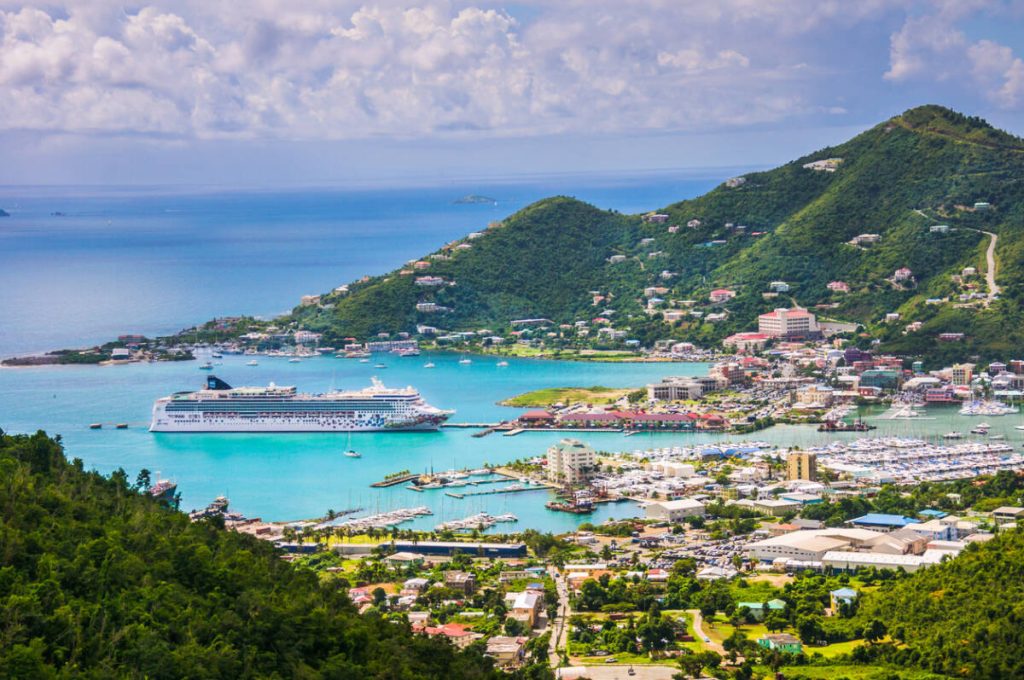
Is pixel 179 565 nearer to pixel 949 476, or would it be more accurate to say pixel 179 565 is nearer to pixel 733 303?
pixel 949 476

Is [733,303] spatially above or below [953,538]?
above

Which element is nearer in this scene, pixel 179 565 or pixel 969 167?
pixel 179 565

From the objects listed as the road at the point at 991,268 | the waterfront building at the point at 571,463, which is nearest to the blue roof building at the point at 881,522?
the waterfront building at the point at 571,463

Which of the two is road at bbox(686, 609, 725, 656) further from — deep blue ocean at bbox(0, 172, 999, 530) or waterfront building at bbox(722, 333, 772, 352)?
waterfront building at bbox(722, 333, 772, 352)

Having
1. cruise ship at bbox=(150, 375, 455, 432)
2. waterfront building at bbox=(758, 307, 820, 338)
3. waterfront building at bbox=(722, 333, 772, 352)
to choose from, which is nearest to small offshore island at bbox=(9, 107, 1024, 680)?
waterfront building at bbox=(722, 333, 772, 352)

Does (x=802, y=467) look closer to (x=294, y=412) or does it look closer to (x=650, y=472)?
(x=650, y=472)

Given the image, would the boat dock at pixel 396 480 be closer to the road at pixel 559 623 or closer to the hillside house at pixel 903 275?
the road at pixel 559 623

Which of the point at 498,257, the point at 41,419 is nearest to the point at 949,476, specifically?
the point at 41,419
